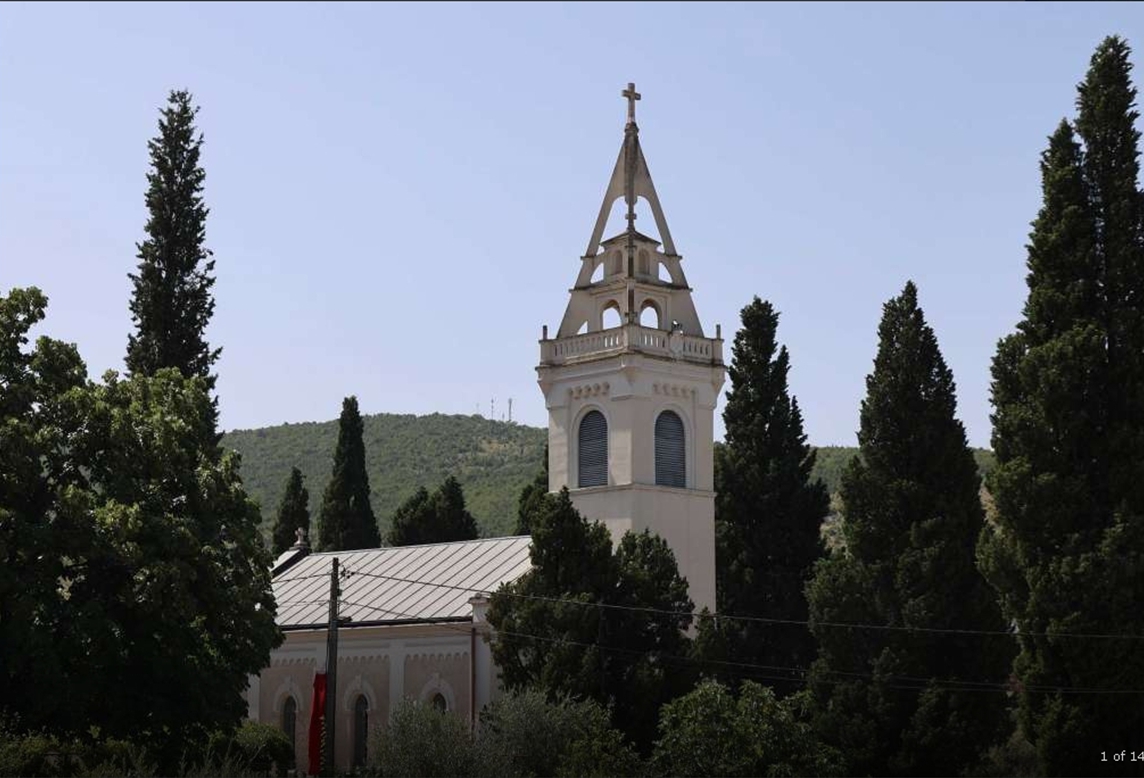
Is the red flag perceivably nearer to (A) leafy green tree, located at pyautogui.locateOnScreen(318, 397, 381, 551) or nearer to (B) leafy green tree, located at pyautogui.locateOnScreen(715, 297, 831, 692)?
(B) leafy green tree, located at pyautogui.locateOnScreen(715, 297, 831, 692)

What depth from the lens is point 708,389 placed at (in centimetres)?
5572

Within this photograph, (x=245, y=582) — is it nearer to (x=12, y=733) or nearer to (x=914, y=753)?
(x=12, y=733)

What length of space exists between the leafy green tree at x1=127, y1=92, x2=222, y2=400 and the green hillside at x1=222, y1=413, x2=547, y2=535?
58.9 meters

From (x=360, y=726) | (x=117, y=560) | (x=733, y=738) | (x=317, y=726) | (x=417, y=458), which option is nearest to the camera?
(x=117, y=560)

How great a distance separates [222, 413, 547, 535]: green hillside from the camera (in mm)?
129250

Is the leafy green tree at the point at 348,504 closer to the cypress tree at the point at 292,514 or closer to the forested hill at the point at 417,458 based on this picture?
the cypress tree at the point at 292,514

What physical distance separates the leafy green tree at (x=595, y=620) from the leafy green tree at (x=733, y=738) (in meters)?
1.20

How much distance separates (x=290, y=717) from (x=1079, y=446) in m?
27.6

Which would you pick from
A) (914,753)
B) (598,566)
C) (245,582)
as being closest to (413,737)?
(245,582)

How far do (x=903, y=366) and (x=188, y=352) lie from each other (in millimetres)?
23136

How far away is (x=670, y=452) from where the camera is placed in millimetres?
54844

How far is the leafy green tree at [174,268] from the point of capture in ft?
193

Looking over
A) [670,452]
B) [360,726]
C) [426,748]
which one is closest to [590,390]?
[670,452]

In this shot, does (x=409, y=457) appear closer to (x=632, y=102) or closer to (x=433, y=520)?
(x=433, y=520)
